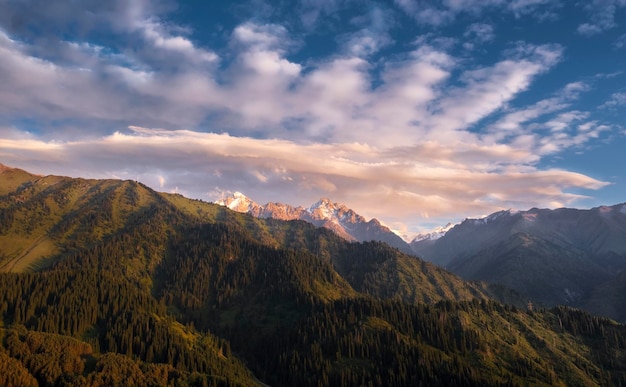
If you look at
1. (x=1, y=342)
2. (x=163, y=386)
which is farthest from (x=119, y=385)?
(x=1, y=342)

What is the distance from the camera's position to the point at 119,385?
631 ft

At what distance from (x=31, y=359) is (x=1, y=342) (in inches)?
870

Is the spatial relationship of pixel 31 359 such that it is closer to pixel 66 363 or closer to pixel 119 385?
pixel 66 363

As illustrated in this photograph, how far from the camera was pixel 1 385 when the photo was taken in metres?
168

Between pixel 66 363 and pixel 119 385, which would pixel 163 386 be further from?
pixel 66 363

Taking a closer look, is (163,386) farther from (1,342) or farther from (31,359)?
(1,342)

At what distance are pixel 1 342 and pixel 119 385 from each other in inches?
2360

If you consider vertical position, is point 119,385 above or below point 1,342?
below

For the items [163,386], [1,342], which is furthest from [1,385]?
[163,386]

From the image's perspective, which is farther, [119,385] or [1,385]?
[119,385]

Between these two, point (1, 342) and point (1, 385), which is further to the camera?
point (1, 342)

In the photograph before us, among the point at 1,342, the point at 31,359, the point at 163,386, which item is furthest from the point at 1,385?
the point at 163,386

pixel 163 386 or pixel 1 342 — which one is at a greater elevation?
pixel 1 342

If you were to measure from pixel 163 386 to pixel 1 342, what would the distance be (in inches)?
3028
